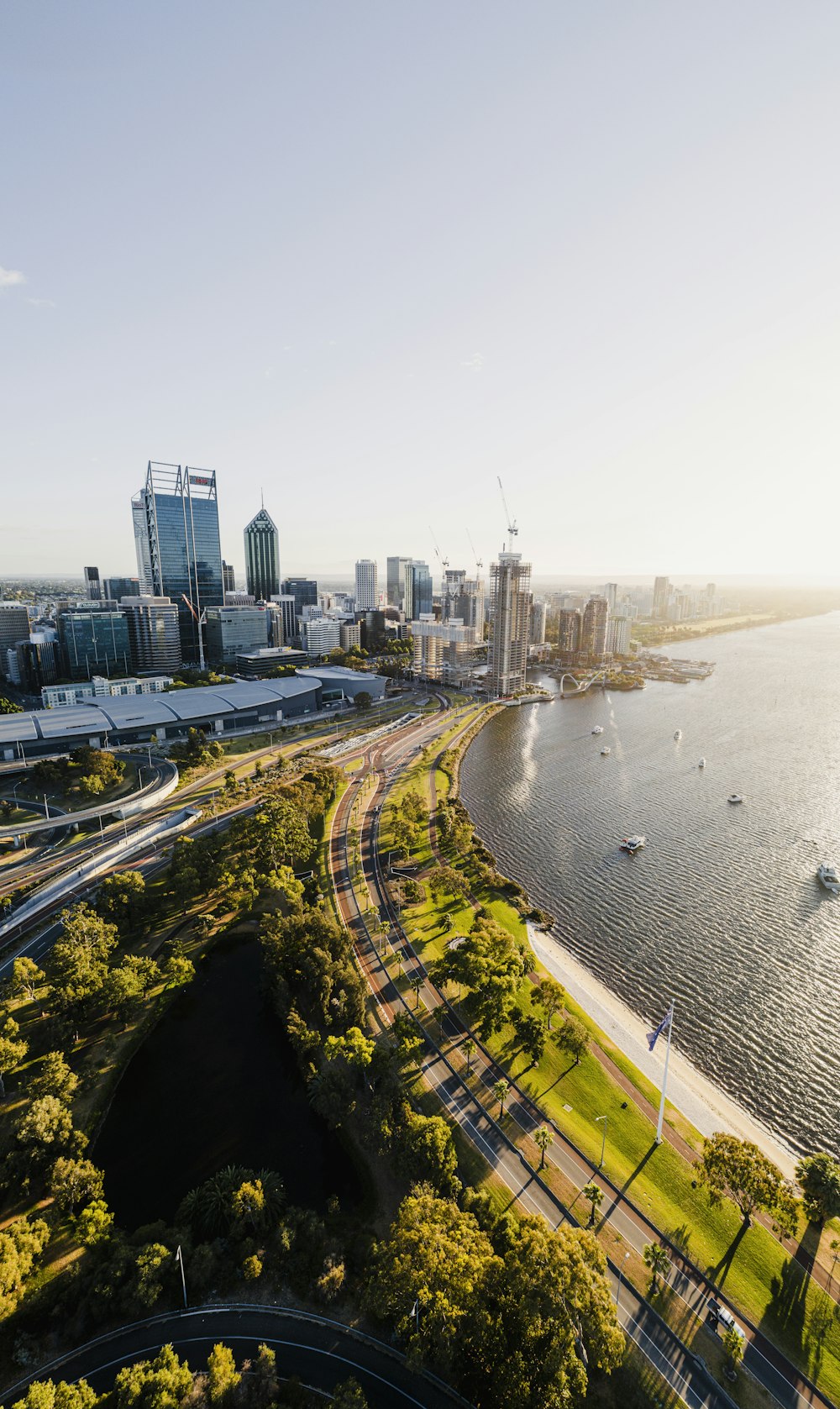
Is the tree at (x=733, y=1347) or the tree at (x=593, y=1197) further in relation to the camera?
the tree at (x=593, y=1197)

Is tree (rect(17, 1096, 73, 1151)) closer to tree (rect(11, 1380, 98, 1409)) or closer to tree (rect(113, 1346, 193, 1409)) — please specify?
tree (rect(11, 1380, 98, 1409))

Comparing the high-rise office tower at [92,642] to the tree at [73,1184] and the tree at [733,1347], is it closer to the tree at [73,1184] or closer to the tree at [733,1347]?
the tree at [73,1184]

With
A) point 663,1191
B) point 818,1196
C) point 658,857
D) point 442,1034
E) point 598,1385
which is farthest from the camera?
point 658,857

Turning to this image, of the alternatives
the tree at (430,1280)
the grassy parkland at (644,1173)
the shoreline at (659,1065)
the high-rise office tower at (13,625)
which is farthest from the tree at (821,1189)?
the high-rise office tower at (13,625)

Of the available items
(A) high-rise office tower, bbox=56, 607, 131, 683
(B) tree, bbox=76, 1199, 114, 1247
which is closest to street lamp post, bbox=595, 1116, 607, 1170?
(B) tree, bbox=76, 1199, 114, 1247

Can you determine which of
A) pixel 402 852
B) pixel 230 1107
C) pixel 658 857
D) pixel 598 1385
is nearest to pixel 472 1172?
pixel 598 1385

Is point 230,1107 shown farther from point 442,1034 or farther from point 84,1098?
point 442,1034
